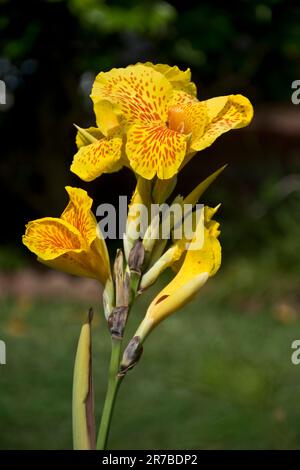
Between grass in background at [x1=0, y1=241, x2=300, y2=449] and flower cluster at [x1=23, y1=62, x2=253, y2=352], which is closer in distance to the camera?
flower cluster at [x1=23, y1=62, x2=253, y2=352]

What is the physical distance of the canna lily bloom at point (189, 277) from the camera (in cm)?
91

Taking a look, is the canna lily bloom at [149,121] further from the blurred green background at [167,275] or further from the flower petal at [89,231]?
the blurred green background at [167,275]

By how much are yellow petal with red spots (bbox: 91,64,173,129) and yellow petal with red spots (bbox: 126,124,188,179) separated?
2cm

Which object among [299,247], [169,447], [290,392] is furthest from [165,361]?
[299,247]

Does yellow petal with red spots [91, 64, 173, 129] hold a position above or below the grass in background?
above

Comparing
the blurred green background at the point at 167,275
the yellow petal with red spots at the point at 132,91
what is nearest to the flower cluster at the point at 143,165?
the yellow petal with red spots at the point at 132,91

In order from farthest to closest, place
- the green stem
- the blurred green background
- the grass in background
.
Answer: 1. the blurred green background
2. the grass in background
3. the green stem

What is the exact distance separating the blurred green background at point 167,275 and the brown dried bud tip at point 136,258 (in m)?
1.99

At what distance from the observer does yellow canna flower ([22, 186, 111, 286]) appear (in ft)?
3.04

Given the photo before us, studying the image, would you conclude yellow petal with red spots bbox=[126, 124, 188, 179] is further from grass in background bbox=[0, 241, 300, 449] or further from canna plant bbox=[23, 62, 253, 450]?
grass in background bbox=[0, 241, 300, 449]

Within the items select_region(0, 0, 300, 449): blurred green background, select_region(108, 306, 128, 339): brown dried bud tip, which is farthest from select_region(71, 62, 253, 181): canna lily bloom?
select_region(0, 0, 300, 449): blurred green background

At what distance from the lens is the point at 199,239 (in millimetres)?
919
